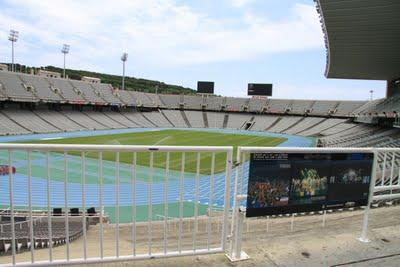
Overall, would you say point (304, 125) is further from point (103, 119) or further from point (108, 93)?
point (108, 93)

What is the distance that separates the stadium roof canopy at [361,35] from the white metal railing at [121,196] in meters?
12.2

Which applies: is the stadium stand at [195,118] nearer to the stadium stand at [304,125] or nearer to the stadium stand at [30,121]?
the stadium stand at [304,125]

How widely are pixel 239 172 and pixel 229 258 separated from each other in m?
0.93

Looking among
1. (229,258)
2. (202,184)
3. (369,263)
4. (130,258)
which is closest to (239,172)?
(229,258)

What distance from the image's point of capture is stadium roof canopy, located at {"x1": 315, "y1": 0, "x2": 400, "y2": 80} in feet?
67.7

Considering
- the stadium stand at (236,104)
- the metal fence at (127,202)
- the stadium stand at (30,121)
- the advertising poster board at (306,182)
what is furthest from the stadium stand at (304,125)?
the advertising poster board at (306,182)

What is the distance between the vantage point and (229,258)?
3879 millimetres

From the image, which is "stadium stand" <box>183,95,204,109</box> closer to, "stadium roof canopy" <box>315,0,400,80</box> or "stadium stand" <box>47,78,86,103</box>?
"stadium stand" <box>47,78,86,103</box>

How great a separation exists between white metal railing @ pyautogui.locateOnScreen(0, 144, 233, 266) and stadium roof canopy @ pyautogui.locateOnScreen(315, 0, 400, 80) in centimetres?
1222

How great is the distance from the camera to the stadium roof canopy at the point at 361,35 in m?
20.6

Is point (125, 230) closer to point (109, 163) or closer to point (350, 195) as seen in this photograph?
point (350, 195)

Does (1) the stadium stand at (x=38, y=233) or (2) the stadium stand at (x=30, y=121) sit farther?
(2) the stadium stand at (x=30, y=121)

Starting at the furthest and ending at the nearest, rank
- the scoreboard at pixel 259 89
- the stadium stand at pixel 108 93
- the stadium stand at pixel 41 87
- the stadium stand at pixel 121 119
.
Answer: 1. the scoreboard at pixel 259 89
2. the stadium stand at pixel 108 93
3. the stadium stand at pixel 121 119
4. the stadium stand at pixel 41 87

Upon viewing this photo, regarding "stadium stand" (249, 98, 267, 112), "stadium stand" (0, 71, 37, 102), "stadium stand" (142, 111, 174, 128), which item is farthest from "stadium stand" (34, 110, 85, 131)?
"stadium stand" (249, 98, 267, 112)
